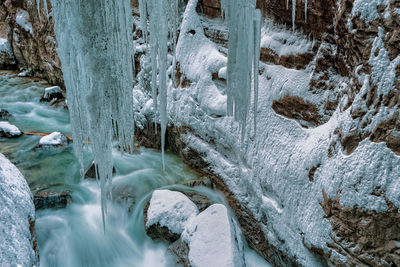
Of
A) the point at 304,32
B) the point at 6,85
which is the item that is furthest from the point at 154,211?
the point at 6,85

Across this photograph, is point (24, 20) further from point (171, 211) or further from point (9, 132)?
point (171, 211)

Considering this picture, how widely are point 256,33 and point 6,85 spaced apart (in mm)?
11232

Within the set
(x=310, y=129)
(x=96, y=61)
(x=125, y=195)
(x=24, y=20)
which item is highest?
(x=96, y=61)

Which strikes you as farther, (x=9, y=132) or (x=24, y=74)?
(x=24, y=74)

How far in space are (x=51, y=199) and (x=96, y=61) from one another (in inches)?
127

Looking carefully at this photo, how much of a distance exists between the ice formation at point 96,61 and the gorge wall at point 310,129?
203 cm

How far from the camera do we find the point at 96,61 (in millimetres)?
2266

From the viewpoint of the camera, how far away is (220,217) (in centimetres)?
352

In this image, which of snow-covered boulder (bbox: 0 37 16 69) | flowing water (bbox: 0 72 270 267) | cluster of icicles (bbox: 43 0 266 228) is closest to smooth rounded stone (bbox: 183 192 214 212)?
flowing water (bbox: 0 72 270 267)

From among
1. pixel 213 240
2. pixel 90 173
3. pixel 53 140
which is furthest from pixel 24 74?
pixel 213 240

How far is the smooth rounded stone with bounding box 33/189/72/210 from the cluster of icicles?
2052 mm

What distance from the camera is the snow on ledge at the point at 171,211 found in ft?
13.0

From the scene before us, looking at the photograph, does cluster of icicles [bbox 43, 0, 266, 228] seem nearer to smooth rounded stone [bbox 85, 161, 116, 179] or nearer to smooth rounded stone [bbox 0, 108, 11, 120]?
smooth rounded stone [bbox 85, 161, 116, 179]

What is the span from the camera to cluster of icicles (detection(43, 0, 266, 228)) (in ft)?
7.08
